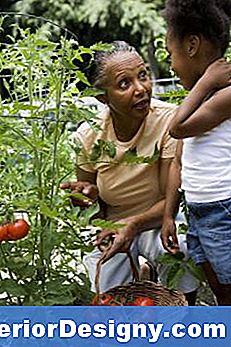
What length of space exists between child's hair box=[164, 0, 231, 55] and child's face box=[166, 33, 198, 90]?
19 mm

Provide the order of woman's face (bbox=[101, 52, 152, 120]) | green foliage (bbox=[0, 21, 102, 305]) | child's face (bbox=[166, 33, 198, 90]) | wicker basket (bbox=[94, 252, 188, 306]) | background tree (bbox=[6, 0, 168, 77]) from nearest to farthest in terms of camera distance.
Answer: green foliage (bbox=[0, 21, 102, 305])
child's face (bbox=[166, 33, 198, 90])
wicker basket (bbox=[94, 252, 188, 306])
woman's face (bbox=[101, 52, 152, 120])
background tree (bbox=[6, 0, 168, 77])

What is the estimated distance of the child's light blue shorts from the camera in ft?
5.96

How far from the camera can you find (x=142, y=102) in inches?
82.0

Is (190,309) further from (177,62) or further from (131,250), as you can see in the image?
(177,62)

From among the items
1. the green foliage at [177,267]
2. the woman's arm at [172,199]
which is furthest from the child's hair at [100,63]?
the green foliage at [177,267]

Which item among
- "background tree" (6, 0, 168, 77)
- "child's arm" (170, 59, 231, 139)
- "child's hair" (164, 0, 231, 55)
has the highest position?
"child's hair" (164, 0, 231, 55)

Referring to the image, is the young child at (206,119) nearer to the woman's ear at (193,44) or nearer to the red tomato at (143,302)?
the woman's ear at (193,44)

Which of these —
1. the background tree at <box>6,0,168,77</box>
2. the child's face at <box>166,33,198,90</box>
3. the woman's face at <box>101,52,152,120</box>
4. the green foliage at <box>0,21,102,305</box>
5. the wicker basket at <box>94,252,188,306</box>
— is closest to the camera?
the green foliage at <box>0,21,102,305</box>

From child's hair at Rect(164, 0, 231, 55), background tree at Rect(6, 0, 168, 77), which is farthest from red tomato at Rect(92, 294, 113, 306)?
background tree at Rect(6, 0, 168, 77)

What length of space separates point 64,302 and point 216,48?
2.28ft

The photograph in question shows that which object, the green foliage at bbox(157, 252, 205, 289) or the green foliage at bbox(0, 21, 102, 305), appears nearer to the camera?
the green foliage at bbox(0, 21, 102, 305)

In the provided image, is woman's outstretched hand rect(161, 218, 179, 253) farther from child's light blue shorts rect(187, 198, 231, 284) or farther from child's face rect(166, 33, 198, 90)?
child's face rect(166, 33, 198, 90)

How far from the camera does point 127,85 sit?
6.77 feet

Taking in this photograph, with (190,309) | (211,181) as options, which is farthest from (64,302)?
(211,181)
